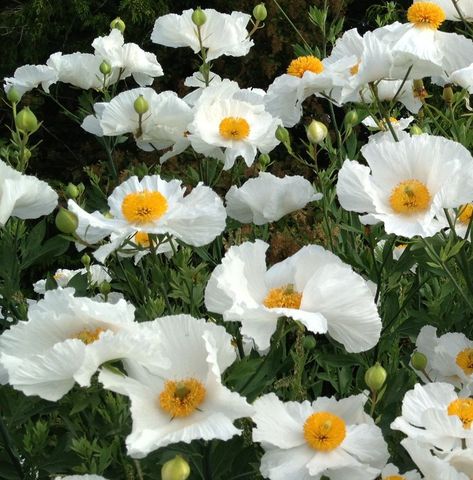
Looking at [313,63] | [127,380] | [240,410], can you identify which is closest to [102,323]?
[127,380]

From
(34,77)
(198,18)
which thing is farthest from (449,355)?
(34,77)

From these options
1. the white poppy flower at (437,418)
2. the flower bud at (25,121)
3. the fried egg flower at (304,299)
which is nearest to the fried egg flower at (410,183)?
the fried egg flower at (304,299)

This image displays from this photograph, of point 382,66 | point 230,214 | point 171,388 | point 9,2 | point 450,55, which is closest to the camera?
point 171,388

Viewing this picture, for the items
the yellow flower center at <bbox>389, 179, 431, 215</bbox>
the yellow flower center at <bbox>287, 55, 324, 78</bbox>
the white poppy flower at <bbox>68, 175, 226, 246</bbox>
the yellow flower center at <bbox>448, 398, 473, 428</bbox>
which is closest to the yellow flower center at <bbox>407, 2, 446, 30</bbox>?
the yellow flower center at <bbox>287, 55, 324, 78</bbox>

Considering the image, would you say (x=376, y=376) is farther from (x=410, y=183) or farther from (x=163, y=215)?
(x=163, y=215)

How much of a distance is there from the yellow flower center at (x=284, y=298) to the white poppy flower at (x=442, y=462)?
0.83ft

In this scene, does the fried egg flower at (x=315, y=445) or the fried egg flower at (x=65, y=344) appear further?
the fried egg flower at (x=315, y=445)

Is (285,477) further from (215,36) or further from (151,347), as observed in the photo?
(215,36)

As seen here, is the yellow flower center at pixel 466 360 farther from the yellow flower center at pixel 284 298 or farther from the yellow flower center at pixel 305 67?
the yellow flower center at pixel 305 67

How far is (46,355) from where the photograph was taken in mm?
1077

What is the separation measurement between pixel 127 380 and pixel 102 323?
0.09 m

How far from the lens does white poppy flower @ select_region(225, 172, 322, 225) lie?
1.77m

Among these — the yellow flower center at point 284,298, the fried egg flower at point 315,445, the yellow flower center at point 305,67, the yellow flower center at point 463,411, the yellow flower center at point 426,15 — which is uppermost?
the yellow flower center at point 426,15

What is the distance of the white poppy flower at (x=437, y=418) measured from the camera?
1.16m
